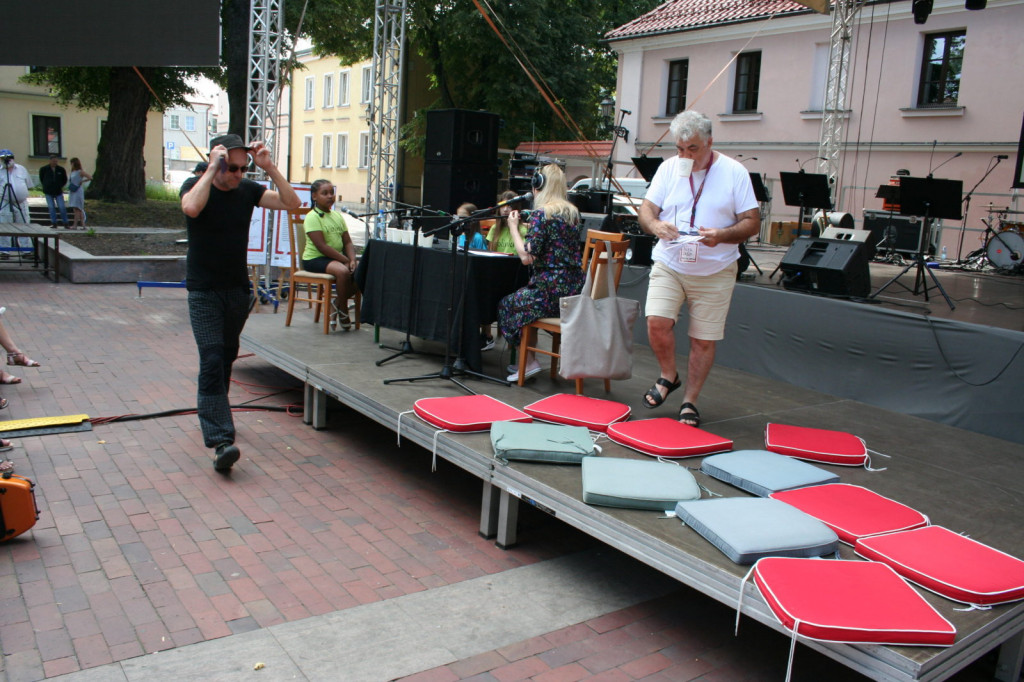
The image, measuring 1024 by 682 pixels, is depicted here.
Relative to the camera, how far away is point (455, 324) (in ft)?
16.7

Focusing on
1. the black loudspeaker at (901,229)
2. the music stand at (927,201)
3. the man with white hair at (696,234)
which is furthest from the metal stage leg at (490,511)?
the black loudspeaker at (901,229)

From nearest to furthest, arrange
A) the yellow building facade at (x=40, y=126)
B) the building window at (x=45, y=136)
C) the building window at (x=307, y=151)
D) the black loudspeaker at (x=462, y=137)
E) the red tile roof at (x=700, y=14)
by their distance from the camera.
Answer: the black loudspeaker at (x=462, y=137)
the red tile roof at (x=700, y=14)
the yellow building facade at (x=40, y=126)
the building window at (x=45, y=136)
the building window at (x=307, y=151)

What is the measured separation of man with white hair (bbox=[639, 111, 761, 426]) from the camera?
4.11 meters

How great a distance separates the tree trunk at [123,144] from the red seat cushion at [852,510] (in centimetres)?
1954

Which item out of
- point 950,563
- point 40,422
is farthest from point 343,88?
point 950,563

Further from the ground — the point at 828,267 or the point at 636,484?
the point at 828,267

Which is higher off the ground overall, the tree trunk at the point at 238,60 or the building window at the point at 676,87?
the building window at the point at 676,87

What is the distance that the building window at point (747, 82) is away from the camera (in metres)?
20.8

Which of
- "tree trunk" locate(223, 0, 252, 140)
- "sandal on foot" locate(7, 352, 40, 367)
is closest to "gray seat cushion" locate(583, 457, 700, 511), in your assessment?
"sandal on foot" locate(7, 352, 40, 367)

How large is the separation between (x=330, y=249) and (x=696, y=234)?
3.46m

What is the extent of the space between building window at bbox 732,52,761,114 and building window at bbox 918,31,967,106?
13.9 ft

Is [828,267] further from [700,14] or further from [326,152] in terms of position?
[326,152]

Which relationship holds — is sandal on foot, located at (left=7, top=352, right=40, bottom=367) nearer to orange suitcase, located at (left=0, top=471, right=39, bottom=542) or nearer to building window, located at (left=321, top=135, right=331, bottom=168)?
orange suitcase, located at (left=0, top=471, right=39, bottom=542)

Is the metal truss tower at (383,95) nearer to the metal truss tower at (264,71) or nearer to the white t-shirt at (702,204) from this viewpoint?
the metal truss tower at (264,71)
